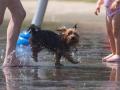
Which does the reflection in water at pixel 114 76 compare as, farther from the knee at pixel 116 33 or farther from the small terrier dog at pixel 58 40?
the small terrier dog at pixel 58 40

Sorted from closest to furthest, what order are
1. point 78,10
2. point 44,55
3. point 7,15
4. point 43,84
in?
point 43,84 < point 44,55 < point 7,15 < point 78,10

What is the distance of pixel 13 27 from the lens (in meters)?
9.35

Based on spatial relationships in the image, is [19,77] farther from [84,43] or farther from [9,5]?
[84,43]

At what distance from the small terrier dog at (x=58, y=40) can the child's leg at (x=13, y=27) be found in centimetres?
64

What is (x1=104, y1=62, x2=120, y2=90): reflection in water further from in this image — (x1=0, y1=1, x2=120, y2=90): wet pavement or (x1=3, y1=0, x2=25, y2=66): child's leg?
(x1=3, y1=0, x2=25, y2=66): child's leg

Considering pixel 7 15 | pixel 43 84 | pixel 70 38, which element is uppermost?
pixel 7 15

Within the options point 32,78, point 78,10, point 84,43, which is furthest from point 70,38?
point 78,10

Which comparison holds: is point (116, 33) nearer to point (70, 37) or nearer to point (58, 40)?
point (70, 37)

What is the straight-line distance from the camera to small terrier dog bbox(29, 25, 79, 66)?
9938 millimetres

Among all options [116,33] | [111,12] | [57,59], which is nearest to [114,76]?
[57,59]

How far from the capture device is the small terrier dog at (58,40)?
9.94 m

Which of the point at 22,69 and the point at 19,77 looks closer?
the point at 19,77

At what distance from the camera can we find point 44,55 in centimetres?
1096

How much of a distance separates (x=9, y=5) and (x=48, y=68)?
1.08 metres
